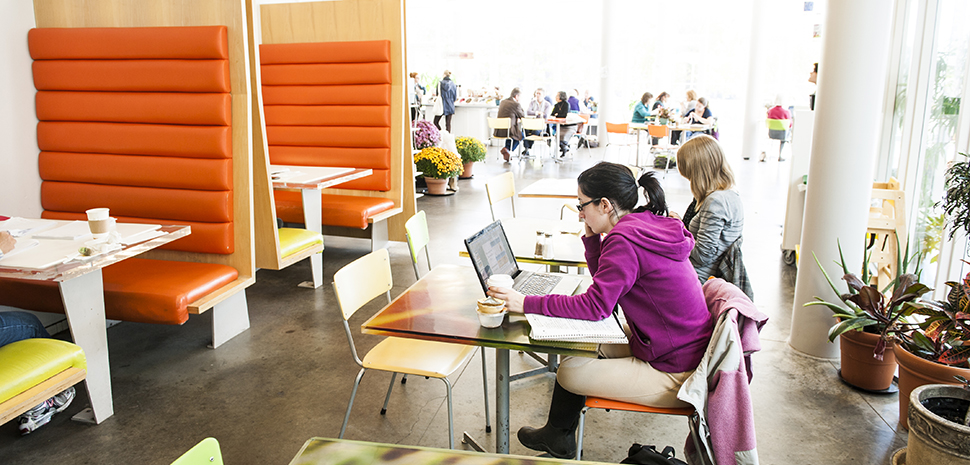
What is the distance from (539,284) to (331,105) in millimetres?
3690

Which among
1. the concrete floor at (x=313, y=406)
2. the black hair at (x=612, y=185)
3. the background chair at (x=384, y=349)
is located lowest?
the concrete floor at (x=313, y=406)

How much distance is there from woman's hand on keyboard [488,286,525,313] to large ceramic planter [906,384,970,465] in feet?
4.74

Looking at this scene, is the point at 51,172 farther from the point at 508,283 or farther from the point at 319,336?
the point at 508,283

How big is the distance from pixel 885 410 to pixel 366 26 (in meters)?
4.64

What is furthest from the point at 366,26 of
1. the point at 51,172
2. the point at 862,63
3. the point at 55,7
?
the point at 862,63

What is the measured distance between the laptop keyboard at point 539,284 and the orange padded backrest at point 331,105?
3.25 meters

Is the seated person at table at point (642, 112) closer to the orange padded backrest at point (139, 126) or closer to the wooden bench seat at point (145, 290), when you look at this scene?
the orange padded backrest at point (139, 126)

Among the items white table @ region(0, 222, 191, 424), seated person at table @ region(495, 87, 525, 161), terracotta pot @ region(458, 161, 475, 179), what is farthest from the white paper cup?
seated person at table @ region(495, 87, 525, 161)

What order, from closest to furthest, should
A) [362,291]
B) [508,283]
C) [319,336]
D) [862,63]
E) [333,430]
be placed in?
[508,283]
[362,291]
[333,430]
[862,63]
[319,336]

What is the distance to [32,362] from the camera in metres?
2.38

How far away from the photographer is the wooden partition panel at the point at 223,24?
3.54 m

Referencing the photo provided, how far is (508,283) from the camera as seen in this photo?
86.4 inches

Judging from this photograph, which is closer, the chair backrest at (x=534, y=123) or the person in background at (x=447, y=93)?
the chair backrest at (x=534, y=123)

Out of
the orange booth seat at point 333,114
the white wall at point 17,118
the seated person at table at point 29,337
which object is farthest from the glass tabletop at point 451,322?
the orange booth seat at point 333,114
